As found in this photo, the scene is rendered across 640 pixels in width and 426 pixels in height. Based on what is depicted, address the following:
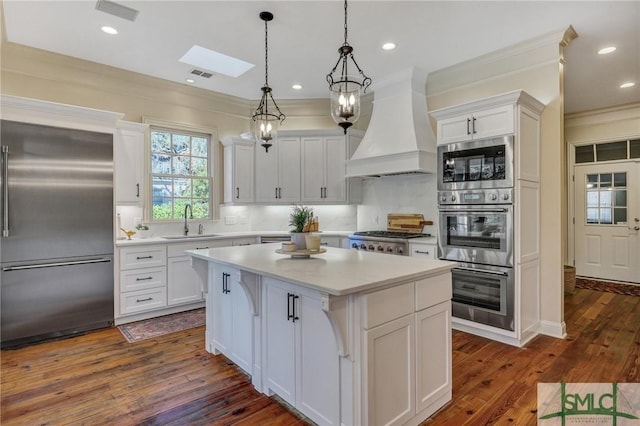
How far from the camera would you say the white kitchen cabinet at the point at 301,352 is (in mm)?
1884

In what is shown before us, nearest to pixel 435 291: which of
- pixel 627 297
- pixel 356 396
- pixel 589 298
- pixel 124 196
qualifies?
pixel 356 396

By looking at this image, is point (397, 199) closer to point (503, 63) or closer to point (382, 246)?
point (382, 246)

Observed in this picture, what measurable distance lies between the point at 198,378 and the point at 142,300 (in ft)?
5.89

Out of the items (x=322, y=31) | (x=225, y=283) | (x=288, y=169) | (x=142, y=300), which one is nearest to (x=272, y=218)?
(x=288, y=169)

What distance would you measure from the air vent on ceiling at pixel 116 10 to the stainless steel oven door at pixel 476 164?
10.8 ft

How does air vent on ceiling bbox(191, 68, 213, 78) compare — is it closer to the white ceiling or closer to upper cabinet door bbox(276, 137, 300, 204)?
the white ceiling

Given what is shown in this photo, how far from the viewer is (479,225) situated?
3.48 metres

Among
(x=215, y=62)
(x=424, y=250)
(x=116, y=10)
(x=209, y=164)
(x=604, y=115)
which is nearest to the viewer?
(x=116, y=10)

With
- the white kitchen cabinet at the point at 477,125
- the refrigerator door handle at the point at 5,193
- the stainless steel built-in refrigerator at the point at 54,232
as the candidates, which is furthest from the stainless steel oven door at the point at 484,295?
the refrigerator door handle at the point at 5,193

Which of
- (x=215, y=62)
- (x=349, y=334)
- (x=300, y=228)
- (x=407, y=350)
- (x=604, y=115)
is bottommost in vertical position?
(x=407, y=350)

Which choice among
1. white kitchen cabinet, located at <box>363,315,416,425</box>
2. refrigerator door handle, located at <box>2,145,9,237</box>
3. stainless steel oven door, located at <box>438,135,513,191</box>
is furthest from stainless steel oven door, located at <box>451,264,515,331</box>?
refrigerator door handle, located at <box>2,145,9,237</box>

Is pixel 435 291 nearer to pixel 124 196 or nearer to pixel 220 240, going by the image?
pixel 220 240

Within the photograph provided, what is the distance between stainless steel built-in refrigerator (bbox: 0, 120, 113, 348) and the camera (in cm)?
322

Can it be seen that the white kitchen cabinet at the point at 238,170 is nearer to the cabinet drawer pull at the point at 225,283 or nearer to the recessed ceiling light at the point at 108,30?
the recessed ceiling light at the point at 108,30
